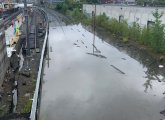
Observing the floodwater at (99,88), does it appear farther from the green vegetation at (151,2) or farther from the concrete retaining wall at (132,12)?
the green vegetation at (151,2)

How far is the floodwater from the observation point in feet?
64.1

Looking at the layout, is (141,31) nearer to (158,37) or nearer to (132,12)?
(158,37)

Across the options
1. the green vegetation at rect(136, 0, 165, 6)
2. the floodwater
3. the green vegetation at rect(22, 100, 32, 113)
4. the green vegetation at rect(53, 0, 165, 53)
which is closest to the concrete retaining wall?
the green vegetation at rect(53, 0, 165, 53)

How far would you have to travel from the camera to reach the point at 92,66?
101 ft

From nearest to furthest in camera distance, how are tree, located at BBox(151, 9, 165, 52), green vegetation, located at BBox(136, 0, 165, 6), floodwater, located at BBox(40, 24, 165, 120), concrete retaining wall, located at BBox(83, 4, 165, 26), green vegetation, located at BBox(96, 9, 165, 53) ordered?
floodwater, located at BBox(40, 24, 165, 120)
tree, located at BBox(151, 9, 165, 52)
green vegetation, located at BBox(96, 9, 165, 53)
concrete retaining wall, located at BBox(83, 4, 165, 26)
green vegetation, located at BBox(136, 0, 165, 6)

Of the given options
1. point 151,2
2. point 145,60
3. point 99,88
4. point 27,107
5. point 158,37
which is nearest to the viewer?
point 27,107

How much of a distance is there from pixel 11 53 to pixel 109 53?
534 inches

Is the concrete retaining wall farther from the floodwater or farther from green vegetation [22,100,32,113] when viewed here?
green vegetation [22,100,32,113]

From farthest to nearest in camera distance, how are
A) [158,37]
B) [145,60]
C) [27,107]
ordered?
[158,37] < [145,60] < [27,107]

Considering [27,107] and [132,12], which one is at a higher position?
[132,12]

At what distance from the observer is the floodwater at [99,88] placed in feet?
64.1

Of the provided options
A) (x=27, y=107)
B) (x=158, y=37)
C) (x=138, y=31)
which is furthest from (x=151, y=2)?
(x=27, y=107)

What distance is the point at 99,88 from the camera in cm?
2395

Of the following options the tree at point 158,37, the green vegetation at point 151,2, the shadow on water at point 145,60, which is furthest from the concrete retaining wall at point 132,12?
the green vegetation at point 151,2
